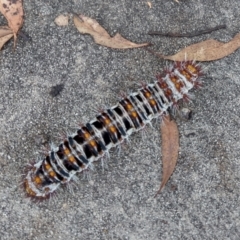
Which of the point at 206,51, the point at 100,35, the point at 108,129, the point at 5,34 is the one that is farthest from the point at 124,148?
the point at 5,34

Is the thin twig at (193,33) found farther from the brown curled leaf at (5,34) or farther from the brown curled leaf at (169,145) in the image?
the brown curled leaf at (5,34)

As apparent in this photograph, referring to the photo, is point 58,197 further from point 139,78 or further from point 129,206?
point 139,78

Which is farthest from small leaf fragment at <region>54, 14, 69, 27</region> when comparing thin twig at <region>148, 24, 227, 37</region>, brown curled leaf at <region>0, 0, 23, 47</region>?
thin twig at <region>148, 24, 227, 37</region>

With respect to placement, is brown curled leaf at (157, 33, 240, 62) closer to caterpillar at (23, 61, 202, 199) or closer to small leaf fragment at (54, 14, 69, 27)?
caterpillar at (23, 61, 202, 199)

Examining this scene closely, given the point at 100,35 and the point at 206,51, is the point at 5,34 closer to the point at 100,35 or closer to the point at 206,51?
the point at 100,35

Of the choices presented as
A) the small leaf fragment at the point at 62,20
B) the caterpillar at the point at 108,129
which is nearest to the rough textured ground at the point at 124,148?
the small leaf fragment at the point at 62,20

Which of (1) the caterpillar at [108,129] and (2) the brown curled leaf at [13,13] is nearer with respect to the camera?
(1) the caterpillar at [108,129]
